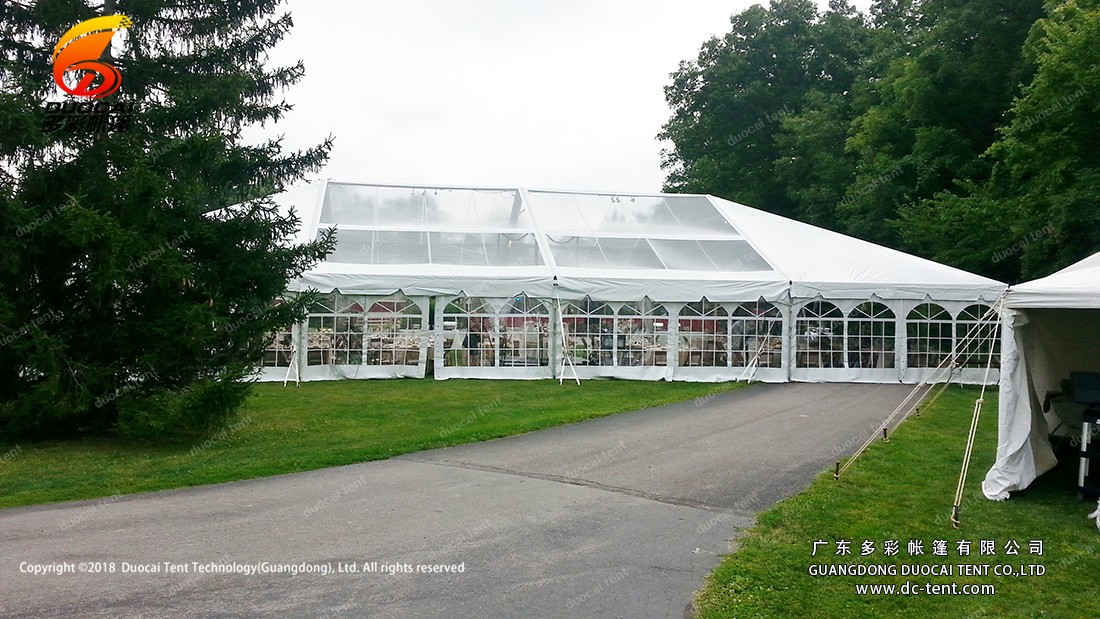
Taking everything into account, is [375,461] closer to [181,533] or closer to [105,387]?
[181,533]

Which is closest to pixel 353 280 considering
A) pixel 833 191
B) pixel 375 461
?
pixel 375 461

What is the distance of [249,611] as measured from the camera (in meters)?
4.27

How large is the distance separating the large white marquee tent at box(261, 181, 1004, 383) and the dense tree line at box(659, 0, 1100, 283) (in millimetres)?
2991

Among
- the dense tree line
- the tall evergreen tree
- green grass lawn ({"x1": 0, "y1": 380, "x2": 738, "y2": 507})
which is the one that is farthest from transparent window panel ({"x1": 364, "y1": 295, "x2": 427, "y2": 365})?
the tall evergreen tree

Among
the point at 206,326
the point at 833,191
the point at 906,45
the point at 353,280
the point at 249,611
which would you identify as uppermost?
the point at 906,45

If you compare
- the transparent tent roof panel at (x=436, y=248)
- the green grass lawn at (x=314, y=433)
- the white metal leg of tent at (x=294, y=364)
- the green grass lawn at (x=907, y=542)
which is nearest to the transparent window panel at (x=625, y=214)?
the transparent tent roof panel at (x=436, y=248)

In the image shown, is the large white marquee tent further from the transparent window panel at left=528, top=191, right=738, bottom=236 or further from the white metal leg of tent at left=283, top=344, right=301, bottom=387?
the transparent window panel at left=528, top=191, right=738, bottom=236

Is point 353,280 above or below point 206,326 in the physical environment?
above

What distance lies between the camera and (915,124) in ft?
88.1

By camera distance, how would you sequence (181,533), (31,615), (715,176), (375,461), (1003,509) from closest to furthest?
(31,615) < (181,533) < (1003,509) < (375,461) < (715,176)

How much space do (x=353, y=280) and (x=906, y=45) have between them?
23.7 m

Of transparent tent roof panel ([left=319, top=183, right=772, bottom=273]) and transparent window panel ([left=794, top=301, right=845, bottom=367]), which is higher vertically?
transparent tent roof panel ([left=319, top=183, right=772, bottom=273])

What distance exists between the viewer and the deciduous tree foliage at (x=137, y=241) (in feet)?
29.3

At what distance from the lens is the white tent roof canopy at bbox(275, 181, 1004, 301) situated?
1753cm
